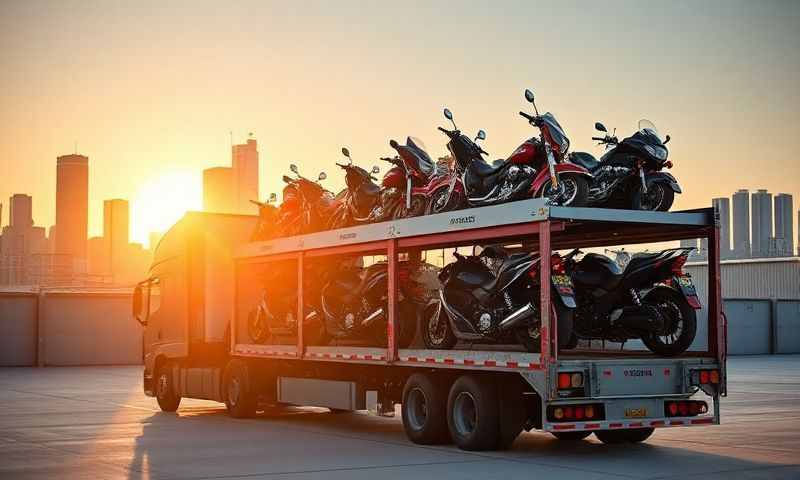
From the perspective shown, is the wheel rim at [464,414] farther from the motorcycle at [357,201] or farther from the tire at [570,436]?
the motorcycle at [357,201]

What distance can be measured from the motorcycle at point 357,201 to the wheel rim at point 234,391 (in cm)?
303

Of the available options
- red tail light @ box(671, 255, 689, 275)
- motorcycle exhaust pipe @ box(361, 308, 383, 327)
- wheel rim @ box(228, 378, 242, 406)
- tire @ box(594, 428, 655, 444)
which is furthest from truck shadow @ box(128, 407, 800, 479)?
red tail light @ box(671, 255, 689, 275)

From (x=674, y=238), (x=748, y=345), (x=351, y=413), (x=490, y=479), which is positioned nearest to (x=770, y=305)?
(x=748, y=345)

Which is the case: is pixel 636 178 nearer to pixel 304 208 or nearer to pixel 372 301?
pixel 372 301

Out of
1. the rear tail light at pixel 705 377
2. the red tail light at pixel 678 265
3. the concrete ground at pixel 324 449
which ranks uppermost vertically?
the red tail light at pixel 678 265

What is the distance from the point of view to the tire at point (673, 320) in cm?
1278

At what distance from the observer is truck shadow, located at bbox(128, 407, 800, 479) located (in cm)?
1115

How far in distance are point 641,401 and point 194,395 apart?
9.31m

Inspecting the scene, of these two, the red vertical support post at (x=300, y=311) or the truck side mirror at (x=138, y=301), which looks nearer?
the red vertical support post at (x=300, y=311)

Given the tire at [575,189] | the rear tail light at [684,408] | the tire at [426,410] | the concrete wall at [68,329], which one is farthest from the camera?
the concrete wall at [68,329]

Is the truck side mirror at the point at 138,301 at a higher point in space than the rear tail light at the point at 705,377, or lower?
higher

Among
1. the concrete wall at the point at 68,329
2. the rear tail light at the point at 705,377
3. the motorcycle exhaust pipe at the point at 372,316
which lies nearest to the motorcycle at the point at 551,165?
the rear tail light at the point at 705,377

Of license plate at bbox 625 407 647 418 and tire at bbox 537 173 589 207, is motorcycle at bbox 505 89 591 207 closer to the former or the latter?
tire at bbox 537 173 589 207

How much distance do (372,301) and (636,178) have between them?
4085 mm
